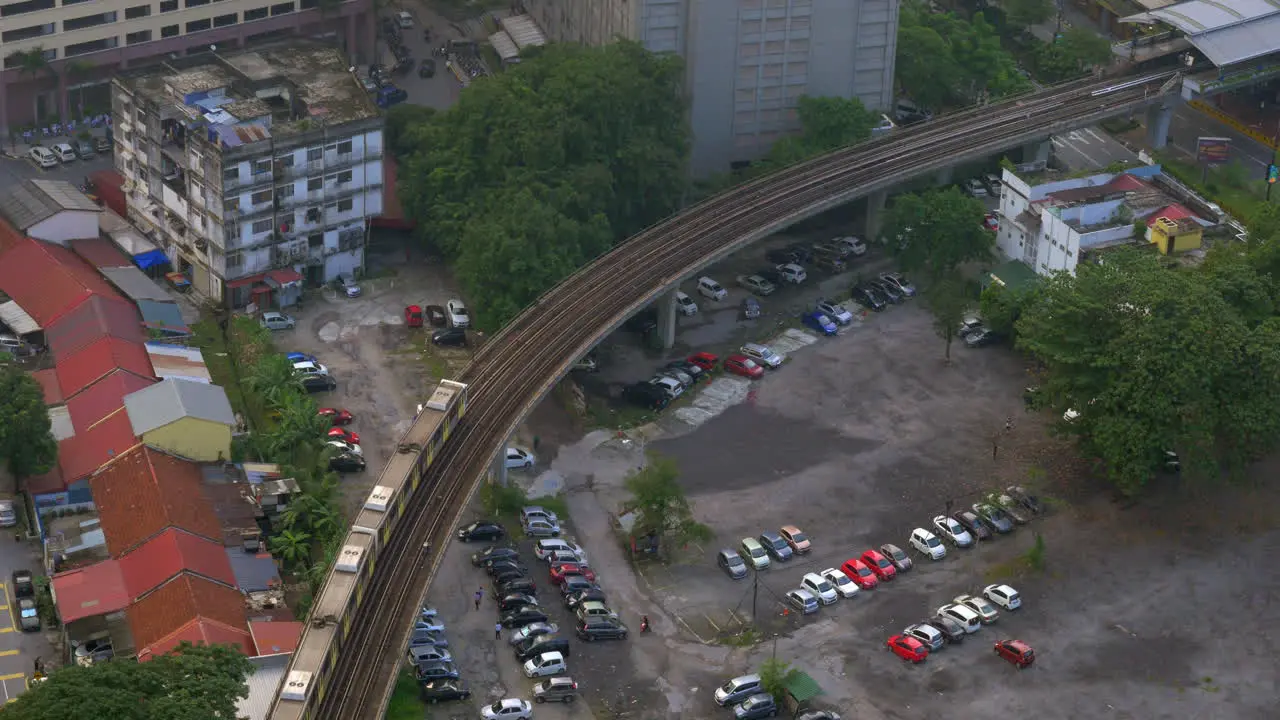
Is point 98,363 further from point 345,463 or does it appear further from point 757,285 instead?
point 757,285

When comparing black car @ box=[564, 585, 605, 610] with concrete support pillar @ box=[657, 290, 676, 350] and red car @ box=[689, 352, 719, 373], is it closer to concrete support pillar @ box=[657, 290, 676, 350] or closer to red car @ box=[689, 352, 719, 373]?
red car @ box=[689, 352, 719, 373]

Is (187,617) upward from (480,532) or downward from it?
upward

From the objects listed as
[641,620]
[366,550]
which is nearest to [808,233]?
[641,620]

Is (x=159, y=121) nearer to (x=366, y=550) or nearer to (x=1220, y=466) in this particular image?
(x=366, y=550)

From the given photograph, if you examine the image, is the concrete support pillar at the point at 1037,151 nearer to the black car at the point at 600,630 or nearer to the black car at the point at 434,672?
the black car at the point at 600,630

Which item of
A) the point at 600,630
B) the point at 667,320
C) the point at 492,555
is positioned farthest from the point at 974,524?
the point at 492,555

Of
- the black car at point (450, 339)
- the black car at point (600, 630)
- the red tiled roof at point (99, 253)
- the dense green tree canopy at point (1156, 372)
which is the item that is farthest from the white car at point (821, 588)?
the red tiled roof at point (99, 253)
